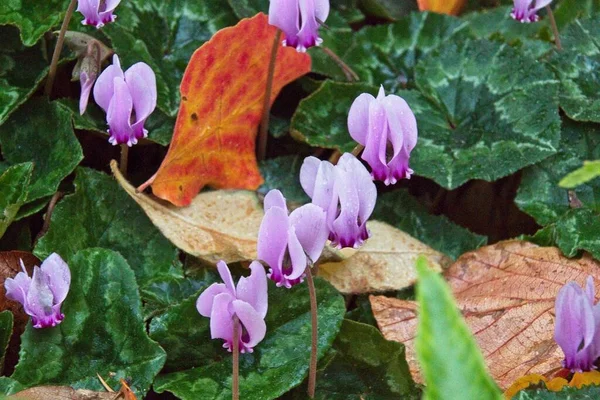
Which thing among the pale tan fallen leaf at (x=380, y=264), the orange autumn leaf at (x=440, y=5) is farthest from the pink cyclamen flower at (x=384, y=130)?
the orange autumn leaf at (x=440, y=5)

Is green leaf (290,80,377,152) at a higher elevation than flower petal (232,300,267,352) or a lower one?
higher

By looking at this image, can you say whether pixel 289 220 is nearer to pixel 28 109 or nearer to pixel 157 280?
pixel 157 280

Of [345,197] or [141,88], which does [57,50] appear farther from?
[345,197]

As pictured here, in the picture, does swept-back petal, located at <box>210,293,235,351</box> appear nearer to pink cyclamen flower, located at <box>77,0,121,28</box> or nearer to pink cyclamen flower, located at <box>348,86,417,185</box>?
Answer: pink cyclamen flower, located at <box>348,86,417,185</box>

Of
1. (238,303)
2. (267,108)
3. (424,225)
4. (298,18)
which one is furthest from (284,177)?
(238,303)

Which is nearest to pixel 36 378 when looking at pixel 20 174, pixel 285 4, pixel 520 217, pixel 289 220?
pixel 20 174

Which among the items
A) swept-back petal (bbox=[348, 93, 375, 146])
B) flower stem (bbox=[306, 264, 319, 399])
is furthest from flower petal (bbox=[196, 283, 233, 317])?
swept-back petal (bbox=[348, 93, 375, 146])
